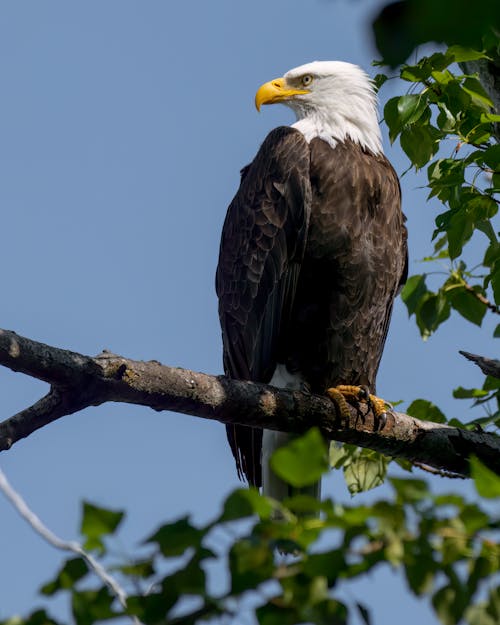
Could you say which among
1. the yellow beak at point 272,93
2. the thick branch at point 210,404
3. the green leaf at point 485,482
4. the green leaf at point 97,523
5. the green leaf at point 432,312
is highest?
the yellow beak at point 272,93

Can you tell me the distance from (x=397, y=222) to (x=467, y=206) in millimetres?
1065

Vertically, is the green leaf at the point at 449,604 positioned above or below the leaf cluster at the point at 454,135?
below

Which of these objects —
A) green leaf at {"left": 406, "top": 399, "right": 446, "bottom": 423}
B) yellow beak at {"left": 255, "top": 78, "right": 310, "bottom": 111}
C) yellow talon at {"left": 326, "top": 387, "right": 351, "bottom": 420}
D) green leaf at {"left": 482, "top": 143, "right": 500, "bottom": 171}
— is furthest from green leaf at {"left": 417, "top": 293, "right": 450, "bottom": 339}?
yellow beak at {"left": 255, "top": 78, "right": 310, "bottom": 111}

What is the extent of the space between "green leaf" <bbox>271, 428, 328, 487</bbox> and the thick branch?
5.75 feet

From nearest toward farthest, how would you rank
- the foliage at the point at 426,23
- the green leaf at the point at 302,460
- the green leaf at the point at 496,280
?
1. the foliage at the point at 426,23
2. the green leaf at the point at 302,460
3. the green leaf at the point at 496,280

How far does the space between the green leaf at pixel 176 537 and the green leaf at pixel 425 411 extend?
313 cm

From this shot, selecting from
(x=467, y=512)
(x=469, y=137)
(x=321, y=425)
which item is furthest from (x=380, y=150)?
(x=467, y=512)

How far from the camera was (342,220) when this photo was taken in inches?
188

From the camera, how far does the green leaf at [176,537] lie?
151cm

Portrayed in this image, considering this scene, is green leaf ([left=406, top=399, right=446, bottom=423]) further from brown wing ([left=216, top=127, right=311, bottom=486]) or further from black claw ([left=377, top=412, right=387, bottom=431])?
brown wing ([left=216, top=127, right=311, bottom=486])

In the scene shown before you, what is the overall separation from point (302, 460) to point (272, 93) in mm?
4616

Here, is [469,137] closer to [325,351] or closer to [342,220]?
[342,220]

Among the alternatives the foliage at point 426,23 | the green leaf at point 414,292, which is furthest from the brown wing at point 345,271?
the foliage at point 426,23

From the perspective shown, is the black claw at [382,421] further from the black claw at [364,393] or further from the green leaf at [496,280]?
the green leaf at [496,280]
